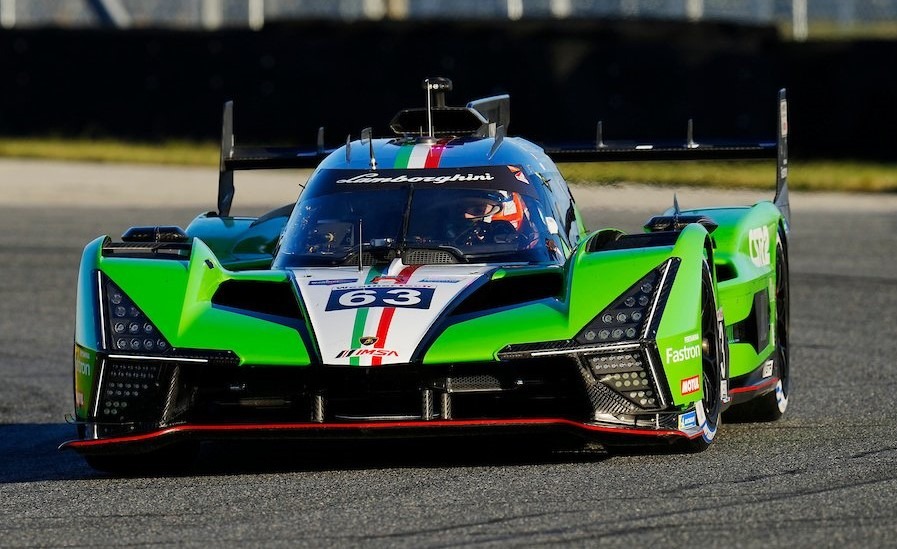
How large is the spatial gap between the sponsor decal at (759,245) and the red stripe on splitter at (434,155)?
4.84 ft

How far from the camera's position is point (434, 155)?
815 cm

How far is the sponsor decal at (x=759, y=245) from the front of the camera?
814 centimetres

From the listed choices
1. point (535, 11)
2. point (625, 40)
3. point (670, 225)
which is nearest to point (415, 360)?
point (670, 225)

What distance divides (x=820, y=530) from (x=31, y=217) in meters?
15.1

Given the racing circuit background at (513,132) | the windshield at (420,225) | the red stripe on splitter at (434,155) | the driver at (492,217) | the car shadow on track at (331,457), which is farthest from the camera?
the red stripe on splitter at (434,155)

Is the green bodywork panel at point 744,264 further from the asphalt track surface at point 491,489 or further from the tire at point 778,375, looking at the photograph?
the asphalt track surface at point 491,489

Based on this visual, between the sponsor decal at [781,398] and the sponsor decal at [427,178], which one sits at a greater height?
the sponsor decal at [427,178]

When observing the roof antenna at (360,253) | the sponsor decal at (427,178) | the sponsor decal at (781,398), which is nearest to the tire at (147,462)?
the roof antenna at (360,253)

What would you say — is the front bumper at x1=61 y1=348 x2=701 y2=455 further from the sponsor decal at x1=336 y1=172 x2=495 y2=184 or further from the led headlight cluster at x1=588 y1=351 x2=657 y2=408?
the sponsor decal at x1=336 y1=172 x2=495 y2=184

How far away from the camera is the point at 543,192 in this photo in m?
7.96

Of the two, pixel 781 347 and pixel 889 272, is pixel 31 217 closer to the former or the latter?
pixel 889 272

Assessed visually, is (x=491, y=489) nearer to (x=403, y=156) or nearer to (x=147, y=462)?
(x=147, y=462)

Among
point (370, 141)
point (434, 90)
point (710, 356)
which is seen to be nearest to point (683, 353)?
point (710, 356)

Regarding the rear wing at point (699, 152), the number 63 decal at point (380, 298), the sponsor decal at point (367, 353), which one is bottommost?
the sponsor decal at point (367, 353)
